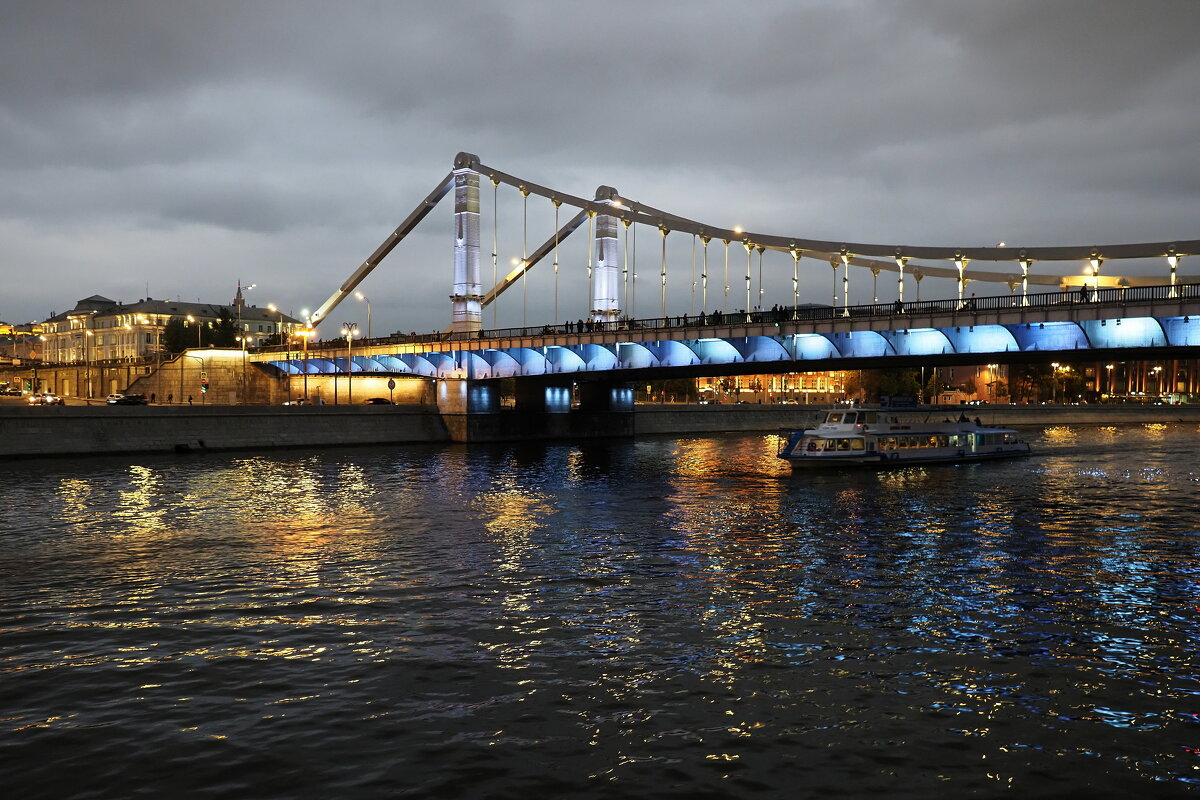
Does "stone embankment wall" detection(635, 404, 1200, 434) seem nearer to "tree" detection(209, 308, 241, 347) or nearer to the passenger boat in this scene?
the passenger boat

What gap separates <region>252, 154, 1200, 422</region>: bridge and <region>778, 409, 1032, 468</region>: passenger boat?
364 cm

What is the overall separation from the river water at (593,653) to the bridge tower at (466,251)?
55402 millimetres

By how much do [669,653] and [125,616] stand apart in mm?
10045

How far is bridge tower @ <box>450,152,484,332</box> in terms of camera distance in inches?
3489

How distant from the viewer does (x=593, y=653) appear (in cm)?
1531

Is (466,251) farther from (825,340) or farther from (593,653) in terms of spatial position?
(593,653)

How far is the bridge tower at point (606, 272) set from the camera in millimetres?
96000

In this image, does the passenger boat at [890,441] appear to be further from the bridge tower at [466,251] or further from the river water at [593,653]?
the bridge tower at [466,251]

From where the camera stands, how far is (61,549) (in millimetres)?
25359

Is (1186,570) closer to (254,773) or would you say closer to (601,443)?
(254,773)

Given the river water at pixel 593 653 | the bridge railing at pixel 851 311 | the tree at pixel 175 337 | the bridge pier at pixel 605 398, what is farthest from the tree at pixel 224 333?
the river water at pixel 593 653

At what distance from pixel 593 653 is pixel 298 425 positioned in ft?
190

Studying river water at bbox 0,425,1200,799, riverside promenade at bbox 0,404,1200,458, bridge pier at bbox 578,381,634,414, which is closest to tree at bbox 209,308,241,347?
bridge pier at bbox 578,381,634,414

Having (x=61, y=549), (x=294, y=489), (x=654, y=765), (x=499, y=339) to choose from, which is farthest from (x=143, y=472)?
(x=654, y=765)
